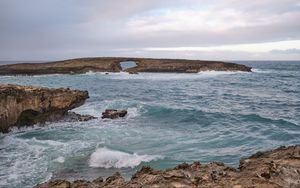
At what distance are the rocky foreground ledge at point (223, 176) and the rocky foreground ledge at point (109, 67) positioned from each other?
73.6 metres

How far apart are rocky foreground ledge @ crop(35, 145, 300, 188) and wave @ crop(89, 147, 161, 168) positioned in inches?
263

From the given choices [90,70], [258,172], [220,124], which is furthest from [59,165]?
[90,70]

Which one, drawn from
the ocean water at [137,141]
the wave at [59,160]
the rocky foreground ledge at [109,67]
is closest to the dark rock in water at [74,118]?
the ocean water at [137,141]

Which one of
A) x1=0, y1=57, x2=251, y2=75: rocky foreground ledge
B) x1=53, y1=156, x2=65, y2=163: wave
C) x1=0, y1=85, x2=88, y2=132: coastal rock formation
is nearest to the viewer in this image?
x1=53, y1=156, x2=65, y2=163: wave

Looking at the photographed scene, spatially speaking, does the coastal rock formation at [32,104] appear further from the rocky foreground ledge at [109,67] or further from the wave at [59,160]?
the rocky foreground ledge at [109,67]

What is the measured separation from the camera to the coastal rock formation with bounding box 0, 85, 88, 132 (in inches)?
714

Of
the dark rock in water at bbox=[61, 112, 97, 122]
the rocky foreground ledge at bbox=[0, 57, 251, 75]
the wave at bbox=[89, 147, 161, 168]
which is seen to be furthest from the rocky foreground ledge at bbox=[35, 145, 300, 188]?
the rocky foreground ledge at bbox=[0, 57, 251, 75]

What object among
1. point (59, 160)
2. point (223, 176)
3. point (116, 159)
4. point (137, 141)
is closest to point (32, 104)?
point (137, 141)

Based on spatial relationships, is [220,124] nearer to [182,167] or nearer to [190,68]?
[182,167]

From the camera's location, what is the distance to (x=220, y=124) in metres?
22.0

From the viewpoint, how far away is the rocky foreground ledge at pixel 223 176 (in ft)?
19.4

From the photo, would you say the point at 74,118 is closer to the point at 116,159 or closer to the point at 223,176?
the point at 116,159

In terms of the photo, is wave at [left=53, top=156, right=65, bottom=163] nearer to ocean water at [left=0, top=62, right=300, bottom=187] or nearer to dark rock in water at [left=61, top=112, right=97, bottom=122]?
ocean water at [left=0, top=62, right=300, bottom=187]

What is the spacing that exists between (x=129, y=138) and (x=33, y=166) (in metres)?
5.81
